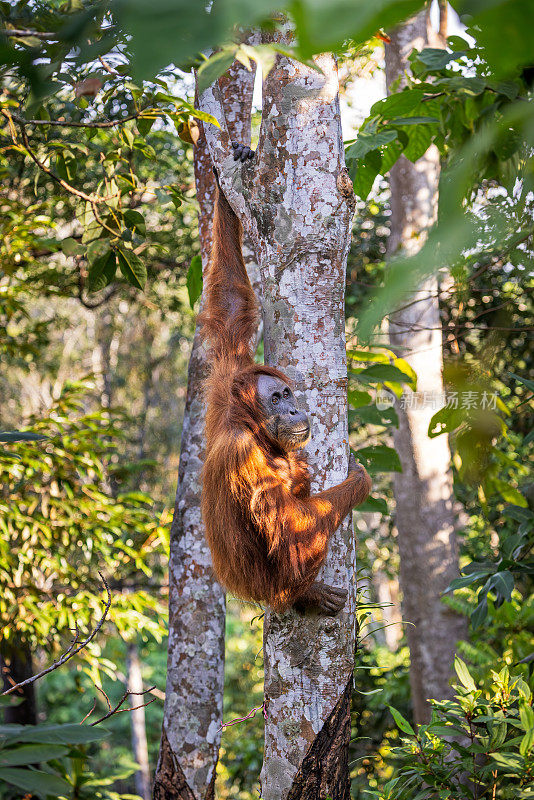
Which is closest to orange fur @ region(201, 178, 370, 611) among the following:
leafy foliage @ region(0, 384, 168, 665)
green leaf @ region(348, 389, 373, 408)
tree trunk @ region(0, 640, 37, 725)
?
green leaf @ region(348, 389, 373, 408)

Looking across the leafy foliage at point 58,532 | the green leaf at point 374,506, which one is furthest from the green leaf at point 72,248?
the green leaf at point 374,506

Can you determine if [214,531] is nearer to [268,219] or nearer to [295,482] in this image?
Answer: [295,482]

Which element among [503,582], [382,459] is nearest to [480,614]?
[503,582]

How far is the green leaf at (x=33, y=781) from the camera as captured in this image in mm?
1047

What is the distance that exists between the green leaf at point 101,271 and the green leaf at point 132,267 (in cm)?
5

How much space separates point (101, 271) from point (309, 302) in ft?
5.08

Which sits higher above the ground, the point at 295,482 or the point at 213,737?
the point at 295,482

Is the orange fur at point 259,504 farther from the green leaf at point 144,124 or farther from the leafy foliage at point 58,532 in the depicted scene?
the leafy foliage at point 58,532

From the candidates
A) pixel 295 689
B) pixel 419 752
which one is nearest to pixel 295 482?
pixel 295 689

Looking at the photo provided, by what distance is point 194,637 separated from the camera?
3250 mm

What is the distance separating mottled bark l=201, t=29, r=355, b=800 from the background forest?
0.34 m

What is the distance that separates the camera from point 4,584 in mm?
4516

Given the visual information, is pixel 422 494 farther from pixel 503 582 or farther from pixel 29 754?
pixel 29 754

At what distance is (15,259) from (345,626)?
3.76 metres
